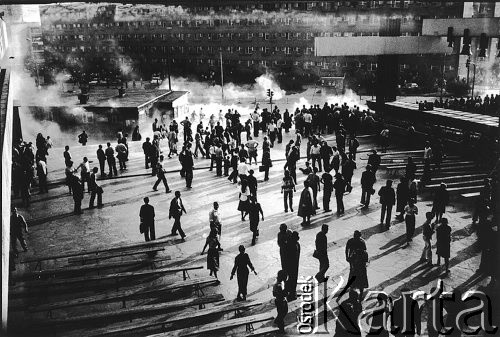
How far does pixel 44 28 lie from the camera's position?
75.2 m

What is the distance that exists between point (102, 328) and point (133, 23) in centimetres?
6802

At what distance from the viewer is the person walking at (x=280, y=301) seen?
24.9 ft

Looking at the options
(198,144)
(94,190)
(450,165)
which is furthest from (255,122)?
(94,190)

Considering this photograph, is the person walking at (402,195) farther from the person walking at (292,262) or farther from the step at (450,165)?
the step at (450,165)

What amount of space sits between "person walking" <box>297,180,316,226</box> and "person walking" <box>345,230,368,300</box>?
128 inches

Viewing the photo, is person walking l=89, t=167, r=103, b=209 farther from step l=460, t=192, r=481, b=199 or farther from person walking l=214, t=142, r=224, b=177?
step l=460, t=192, r=481, b=199

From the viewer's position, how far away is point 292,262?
352 inches

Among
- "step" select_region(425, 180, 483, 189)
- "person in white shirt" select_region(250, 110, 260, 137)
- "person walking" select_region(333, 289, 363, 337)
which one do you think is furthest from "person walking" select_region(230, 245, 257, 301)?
"person in white shirt" select_region(250, 110, 260, 137)

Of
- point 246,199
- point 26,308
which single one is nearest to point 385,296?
point 246,199

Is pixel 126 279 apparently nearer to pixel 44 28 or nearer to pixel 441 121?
pixel 441 121

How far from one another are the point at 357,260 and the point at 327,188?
15.3ft

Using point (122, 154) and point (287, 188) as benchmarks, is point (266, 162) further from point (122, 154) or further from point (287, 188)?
point (122, 154)

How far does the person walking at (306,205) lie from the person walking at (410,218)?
8.00 ft

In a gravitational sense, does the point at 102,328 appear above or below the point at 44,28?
below
